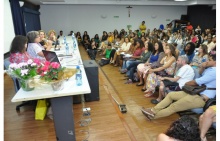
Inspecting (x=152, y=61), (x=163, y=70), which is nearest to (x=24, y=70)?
(x=163, y=70)

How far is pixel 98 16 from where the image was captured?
10.3 m

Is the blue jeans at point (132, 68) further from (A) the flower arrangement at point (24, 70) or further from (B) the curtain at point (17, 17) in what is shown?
(B) the curtain at point (17, 17)

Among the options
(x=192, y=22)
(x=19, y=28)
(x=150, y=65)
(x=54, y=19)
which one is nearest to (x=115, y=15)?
(x=54, y=19)

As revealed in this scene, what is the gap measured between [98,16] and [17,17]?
562 centimetres

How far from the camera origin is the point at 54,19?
9.84 metres

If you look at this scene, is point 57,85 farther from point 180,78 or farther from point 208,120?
point 180,78

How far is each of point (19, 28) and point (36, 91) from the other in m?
4.73

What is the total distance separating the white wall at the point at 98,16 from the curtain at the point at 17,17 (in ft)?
13.7

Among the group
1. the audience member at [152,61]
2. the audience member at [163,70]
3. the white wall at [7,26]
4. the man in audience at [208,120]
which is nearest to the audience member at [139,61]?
the audience member at [152,61]

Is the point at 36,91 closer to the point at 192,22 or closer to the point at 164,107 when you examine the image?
the point at 164,107

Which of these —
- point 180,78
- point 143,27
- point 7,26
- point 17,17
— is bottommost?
point 180,78

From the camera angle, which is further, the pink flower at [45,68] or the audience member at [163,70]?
the audience member at [163,70]

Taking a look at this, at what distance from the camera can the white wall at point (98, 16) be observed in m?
9.83

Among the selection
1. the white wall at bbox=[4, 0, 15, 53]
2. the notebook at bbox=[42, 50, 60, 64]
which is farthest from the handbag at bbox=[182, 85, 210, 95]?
the white wall at bbox=[4, 0, 15, 53]
